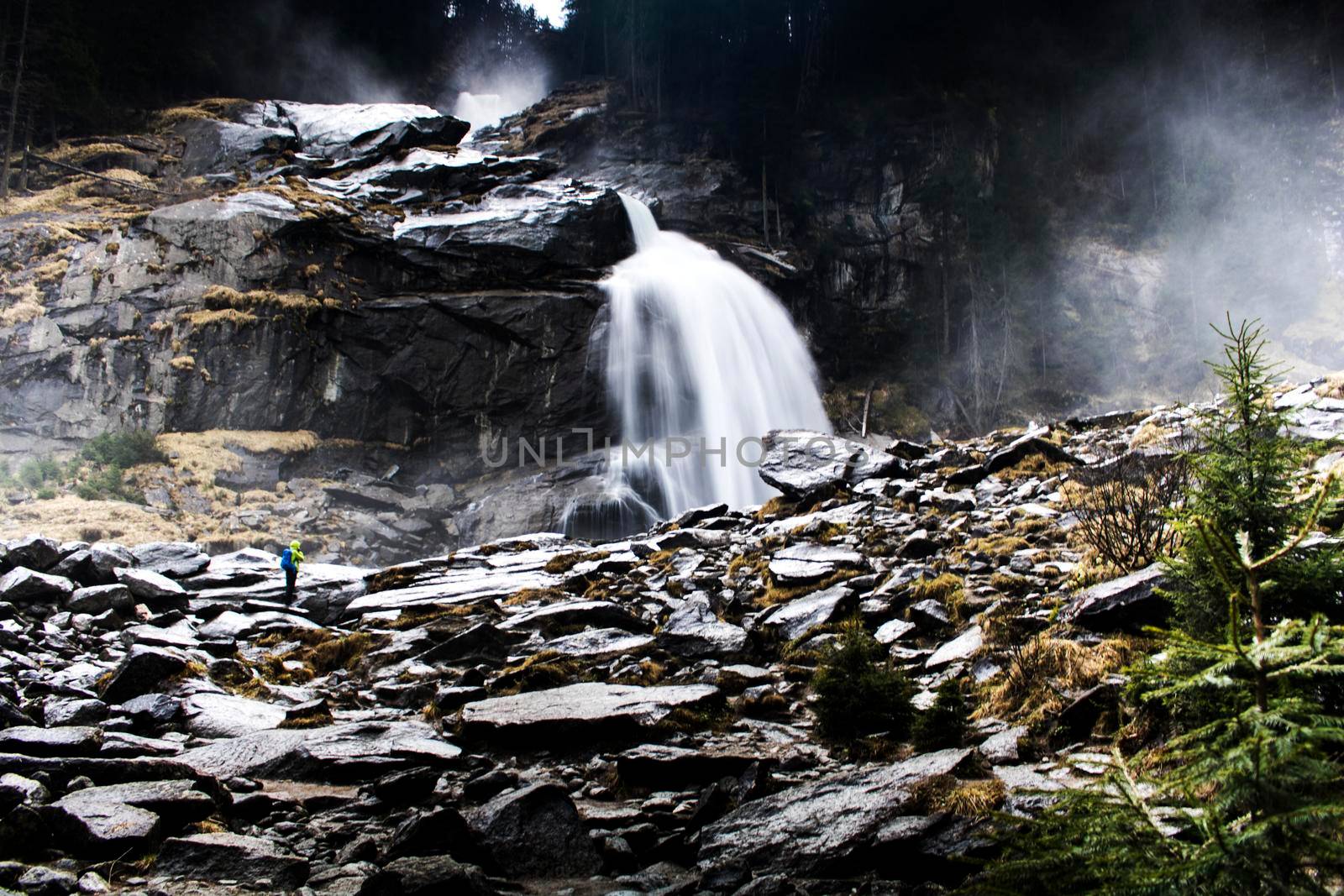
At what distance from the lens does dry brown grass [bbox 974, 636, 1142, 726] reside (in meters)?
5.55

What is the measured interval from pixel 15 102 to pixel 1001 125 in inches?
1887

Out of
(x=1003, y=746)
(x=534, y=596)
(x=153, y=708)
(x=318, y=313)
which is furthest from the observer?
(x=318, y=313)

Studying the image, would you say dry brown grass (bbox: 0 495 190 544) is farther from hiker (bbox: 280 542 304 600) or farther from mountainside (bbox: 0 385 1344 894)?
hiker (bbox: 280 542 304 600)

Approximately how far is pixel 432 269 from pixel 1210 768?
30.3 metres

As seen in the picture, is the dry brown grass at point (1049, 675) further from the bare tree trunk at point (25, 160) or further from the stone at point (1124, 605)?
the bare tree trunk at point (25, 160)

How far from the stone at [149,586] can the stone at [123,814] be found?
8604 mm

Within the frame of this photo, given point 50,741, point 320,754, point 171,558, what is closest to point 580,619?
point 320,754

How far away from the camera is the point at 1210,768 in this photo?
80.4 inches

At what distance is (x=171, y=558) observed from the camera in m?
15.2

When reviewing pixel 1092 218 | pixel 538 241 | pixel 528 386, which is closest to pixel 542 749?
pixel 528 386

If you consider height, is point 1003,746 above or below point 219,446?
below

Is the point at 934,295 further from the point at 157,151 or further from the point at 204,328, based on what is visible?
the point at 157,151

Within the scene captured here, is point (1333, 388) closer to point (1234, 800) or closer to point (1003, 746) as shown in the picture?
point (1003, 746)

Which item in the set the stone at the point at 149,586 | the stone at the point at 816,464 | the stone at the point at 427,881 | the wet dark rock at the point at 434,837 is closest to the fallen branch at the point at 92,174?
the stone at the point at 149,586
